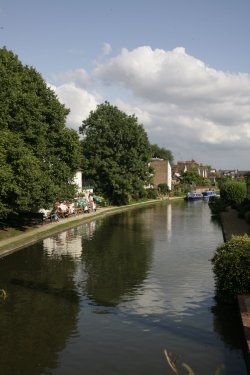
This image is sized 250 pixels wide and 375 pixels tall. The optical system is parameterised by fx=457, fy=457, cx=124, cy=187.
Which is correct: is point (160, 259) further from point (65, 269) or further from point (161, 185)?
point (161, 185)

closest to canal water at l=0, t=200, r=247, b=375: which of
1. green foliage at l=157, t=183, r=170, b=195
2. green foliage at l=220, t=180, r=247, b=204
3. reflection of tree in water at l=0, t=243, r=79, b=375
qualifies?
reflection of tree in water at l=0, t=243, r=79, b=375

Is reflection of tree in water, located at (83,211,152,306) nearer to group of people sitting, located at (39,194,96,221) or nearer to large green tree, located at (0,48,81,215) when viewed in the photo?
large green tree, located at (0,48,81,215)

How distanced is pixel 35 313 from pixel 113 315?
2751 millimetres

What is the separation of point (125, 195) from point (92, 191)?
220 inches

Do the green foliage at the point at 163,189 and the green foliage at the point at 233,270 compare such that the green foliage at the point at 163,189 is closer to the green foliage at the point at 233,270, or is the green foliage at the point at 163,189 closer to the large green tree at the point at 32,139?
the large green tree at the point at 32,139

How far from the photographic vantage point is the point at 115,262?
2520cm

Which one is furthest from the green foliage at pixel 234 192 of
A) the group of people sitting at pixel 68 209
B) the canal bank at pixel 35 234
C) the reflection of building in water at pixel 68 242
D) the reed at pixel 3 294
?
the reed at pixel 3 294

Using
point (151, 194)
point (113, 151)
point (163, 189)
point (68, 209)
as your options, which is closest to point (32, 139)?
point (68, 209)

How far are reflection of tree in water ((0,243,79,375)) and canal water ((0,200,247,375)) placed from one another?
3cm

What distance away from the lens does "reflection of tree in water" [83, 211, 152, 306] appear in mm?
19016

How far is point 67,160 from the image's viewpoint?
43.7 m

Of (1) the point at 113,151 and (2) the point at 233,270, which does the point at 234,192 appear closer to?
(1) the point at 113,151

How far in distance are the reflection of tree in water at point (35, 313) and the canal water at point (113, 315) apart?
3 centimetres

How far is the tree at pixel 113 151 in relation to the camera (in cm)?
7231
